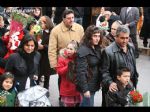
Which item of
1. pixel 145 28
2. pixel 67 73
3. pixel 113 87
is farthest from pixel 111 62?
pixel 145 28

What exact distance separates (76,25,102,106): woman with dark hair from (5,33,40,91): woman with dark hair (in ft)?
2.38

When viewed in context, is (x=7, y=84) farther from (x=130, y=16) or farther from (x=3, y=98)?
(x=130, y=16)

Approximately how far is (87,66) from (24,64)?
0.92 m

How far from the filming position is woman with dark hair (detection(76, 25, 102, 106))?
5605mm

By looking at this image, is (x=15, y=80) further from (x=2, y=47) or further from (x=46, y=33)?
(x=46, y=33)

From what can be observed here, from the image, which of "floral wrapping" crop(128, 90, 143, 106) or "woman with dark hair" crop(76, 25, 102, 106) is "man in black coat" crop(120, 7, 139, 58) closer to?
"woman with dark hair" crop(76, 25, 102, 106)

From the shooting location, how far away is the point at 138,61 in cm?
992

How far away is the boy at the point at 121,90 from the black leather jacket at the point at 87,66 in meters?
0.38

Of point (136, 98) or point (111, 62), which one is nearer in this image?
→ point (136, 98)

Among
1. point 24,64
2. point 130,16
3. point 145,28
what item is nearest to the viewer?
point 24,64

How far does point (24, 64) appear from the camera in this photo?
5.88 meters

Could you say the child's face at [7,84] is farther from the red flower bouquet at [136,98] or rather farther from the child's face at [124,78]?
the red flower bouquet at [136,98]

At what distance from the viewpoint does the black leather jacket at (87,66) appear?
18.4 ft

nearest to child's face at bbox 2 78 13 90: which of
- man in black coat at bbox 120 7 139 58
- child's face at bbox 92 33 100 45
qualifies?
child's face at bbox 92 33 100 45
